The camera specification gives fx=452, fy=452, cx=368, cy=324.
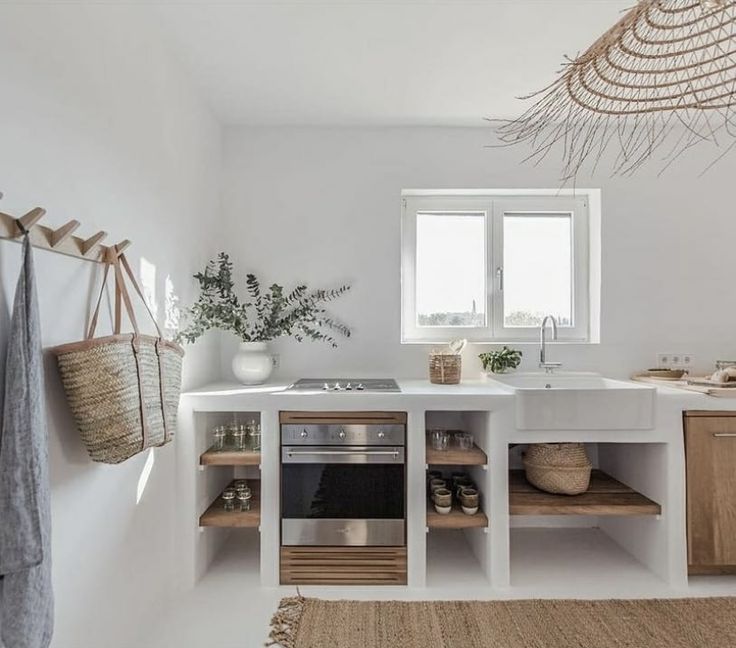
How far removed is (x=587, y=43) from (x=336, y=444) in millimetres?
2036

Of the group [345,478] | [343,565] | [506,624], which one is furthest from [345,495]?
[506,624]

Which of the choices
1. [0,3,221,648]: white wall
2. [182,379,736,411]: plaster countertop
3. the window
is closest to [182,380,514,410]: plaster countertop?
[182,379,736,411]: plaster countertop

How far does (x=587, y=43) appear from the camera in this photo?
1919 mm

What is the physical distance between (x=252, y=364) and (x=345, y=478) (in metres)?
0.76

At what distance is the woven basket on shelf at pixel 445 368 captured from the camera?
2363 millimetres

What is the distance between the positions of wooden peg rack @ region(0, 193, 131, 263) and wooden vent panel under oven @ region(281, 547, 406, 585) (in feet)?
4.77

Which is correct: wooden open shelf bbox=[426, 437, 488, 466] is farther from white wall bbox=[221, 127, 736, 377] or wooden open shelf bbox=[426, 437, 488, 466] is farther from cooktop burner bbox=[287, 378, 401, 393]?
white wall bbox=[221, 127, 736, 377]

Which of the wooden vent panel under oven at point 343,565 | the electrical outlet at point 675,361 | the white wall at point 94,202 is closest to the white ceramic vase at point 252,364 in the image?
the white wall at point 94,202

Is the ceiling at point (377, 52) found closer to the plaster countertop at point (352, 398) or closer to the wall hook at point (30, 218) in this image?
the wall hook at point (30, 218)

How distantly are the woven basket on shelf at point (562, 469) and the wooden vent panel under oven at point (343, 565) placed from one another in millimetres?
757

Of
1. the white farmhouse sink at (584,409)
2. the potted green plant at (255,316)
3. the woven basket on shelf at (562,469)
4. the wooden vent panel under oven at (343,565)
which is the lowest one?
the wooden vent panel under oven at (343,565)

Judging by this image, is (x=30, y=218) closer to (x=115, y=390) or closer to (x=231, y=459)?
(x=115, y=390)

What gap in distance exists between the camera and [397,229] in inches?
103

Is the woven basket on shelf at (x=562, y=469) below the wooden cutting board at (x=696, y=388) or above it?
below
